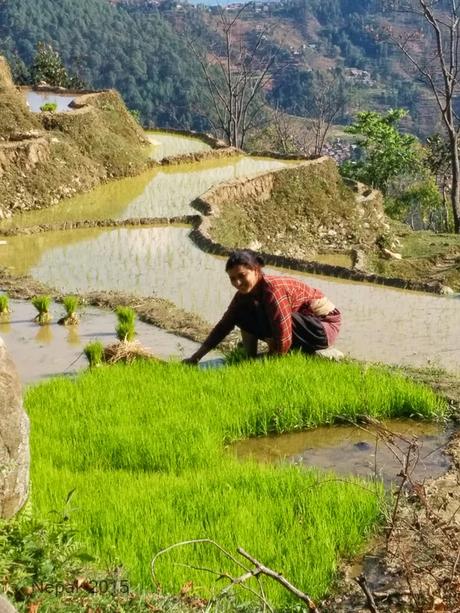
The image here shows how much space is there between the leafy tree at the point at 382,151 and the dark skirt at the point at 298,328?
56.3 feet

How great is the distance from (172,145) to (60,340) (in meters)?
16.2

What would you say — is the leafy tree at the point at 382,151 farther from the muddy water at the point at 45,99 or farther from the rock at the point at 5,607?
the rock at the point at 5,607

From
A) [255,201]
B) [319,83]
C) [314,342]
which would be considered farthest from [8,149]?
[319,83]

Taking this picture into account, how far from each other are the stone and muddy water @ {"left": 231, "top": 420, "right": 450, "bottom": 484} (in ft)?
5.50

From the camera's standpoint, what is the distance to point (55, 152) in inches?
650

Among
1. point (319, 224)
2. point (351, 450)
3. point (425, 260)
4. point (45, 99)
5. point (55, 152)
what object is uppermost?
point (45, 99)

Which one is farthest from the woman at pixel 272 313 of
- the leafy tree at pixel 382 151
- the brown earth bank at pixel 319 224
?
the leafy tree at pixel 382 151

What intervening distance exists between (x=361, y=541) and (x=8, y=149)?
41.9ft

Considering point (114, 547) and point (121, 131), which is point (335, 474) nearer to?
point (114, 547)

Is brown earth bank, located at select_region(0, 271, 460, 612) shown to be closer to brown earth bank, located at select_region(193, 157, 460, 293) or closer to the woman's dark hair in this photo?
the woman's dark hair

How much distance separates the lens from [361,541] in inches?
143

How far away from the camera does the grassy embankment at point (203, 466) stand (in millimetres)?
3383

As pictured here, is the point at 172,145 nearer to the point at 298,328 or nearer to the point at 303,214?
the point at 303,214

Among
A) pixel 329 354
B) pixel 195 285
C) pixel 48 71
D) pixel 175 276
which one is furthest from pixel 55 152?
pixel 48 71
